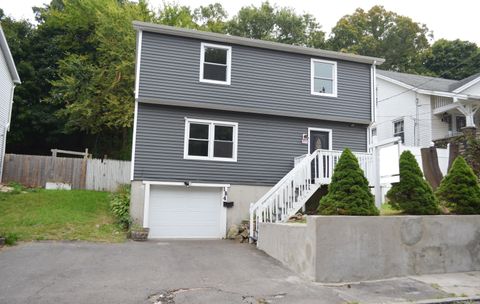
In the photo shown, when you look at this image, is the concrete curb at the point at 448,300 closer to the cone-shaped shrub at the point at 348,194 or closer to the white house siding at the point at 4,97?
the cone-shaped shrub at the point at 348,194

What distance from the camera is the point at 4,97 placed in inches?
779

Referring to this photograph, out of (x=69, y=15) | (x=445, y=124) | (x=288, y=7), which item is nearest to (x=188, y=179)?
(x=445, y=124)

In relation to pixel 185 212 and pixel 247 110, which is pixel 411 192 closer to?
pixel 247 110

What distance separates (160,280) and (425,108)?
1805 centimetres

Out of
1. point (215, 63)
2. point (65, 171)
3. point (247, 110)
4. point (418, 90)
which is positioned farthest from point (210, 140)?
point (418, 90)

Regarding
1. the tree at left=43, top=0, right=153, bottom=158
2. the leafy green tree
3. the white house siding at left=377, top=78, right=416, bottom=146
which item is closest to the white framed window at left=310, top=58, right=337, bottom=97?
the white house siding at left=377, top=78, right=416, bottom=146

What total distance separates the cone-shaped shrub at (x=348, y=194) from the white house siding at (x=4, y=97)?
16.3 metres

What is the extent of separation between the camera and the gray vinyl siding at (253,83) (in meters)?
13.2

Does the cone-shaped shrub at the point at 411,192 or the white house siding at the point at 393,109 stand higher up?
the white house siding at the point at 393,109

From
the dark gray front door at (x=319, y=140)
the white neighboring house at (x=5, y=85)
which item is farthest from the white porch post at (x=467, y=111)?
the white neighboring house at (x=5, y=85)

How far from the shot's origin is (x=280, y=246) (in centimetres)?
929

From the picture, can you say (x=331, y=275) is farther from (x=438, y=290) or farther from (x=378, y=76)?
(x=378, y=76)

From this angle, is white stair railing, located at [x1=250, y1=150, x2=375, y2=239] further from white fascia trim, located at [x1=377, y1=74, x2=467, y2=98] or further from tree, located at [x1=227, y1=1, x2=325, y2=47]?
tree, located at [x1=227, y1=1, x2=325, y2=47]

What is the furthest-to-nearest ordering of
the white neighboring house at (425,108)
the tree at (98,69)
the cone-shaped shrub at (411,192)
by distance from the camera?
the tree at (98,69)
the white neighboring house at (425,108)
the cone-shaped shrub at (411,192)
